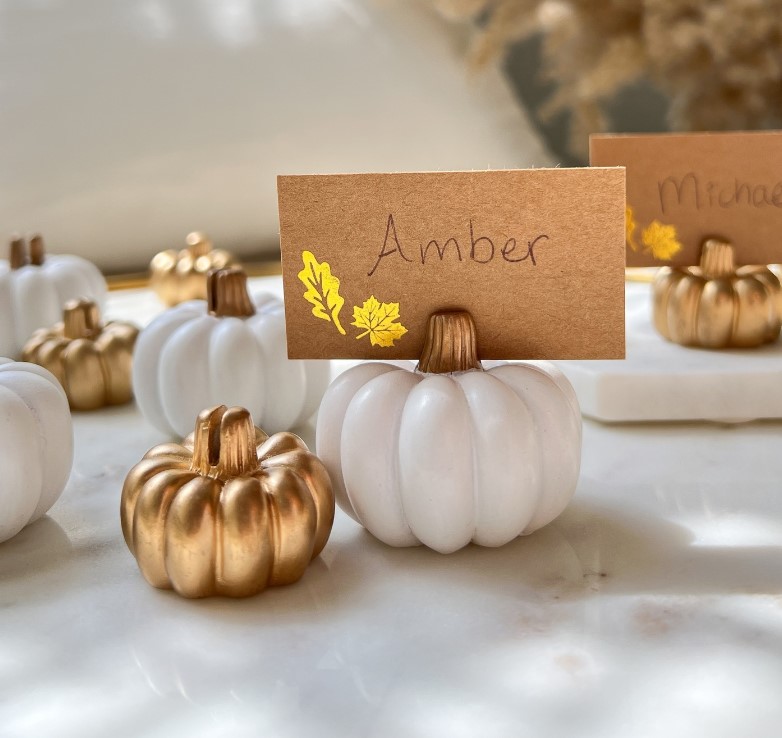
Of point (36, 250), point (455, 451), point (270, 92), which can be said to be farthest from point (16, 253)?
point (455, 451)

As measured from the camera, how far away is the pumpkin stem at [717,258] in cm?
125

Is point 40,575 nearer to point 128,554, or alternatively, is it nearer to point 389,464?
point 128,554

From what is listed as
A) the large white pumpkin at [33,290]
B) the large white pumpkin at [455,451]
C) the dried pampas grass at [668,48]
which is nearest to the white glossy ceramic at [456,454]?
the large white pumpkin at [455,451]

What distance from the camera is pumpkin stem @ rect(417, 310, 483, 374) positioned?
90cm

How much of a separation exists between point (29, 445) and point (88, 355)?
1.30ft

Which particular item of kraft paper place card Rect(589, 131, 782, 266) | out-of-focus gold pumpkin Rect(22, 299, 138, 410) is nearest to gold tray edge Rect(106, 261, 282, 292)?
out-of-focus gold pumpkin Rect(22, 299, 138, 410)

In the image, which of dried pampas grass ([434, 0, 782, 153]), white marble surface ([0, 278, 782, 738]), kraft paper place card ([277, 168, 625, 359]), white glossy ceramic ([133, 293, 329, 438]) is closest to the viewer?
white marble surface ([0, 278, 782, 738])

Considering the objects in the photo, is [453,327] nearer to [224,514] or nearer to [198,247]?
[224,514]

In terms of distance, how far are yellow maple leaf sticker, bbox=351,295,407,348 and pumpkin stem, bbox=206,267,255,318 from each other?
306 millimetres

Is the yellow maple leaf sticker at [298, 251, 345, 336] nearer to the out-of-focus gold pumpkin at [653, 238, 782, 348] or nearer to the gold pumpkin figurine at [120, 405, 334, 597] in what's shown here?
the gold pumpkin figurine at [120, 405, 334, 597]

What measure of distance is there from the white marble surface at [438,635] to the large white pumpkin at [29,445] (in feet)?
0.12

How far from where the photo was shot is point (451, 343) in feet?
2.97

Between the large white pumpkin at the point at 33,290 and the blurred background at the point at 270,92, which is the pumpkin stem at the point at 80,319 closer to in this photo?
the large white pumpkin at the point at 33,290

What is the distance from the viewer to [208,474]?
0.83 metres
